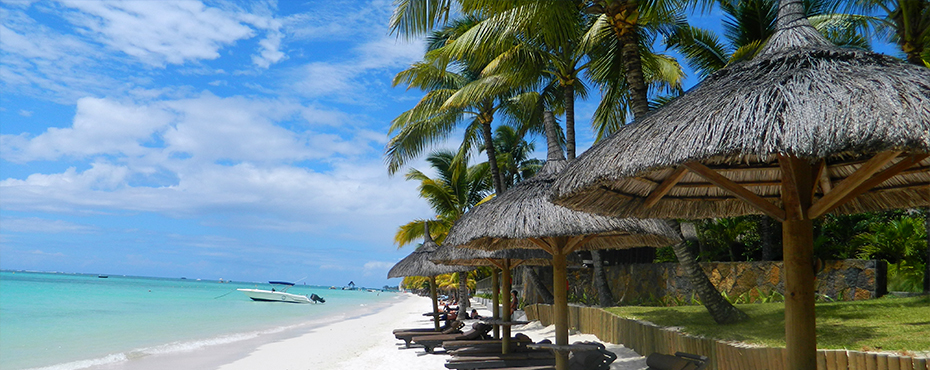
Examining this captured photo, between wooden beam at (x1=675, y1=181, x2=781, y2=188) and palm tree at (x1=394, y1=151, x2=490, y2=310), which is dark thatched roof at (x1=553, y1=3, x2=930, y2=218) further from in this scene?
palm tree at (x1=394, y1=151, x2=490, y2=310)

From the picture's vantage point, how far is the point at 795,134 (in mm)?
2762

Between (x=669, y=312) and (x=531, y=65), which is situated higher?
(x=531, y=65)

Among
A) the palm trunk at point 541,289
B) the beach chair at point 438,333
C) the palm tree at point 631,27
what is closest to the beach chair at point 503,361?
the beach chair at point 438,333

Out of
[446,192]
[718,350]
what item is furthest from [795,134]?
[446,192]

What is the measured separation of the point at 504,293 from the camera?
8688mm

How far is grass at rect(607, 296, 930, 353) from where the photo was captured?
500 cm

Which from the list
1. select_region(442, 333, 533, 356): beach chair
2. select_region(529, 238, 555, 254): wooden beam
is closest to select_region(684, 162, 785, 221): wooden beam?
select_region(529, 238, 555, 254): wooden beam

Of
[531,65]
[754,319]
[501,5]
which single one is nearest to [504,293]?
[754,319]

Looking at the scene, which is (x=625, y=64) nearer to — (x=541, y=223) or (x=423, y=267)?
(x=541, y=223)

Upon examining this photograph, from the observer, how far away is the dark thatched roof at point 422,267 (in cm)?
1273

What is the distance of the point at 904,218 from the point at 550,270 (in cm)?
958

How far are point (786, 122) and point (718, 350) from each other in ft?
11.2

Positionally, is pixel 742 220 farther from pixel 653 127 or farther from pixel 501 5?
pixel 653 127

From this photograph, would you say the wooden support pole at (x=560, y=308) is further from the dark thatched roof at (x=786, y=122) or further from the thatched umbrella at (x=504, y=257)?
the thatched umbrella at (x=504, y=257)
